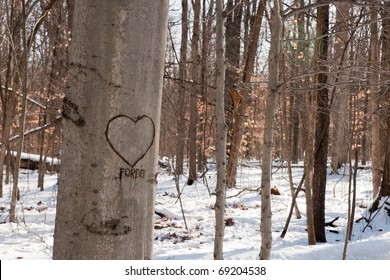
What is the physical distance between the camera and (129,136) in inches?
28.9

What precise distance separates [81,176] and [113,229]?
4.4 inches

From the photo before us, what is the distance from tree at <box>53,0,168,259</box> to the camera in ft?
A: 2.35

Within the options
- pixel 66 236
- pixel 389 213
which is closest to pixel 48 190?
pixel 389 213

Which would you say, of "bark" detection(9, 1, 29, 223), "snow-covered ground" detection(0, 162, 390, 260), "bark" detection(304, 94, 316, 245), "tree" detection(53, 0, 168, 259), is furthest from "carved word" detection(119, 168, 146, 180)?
"bark" detection(9, 1, 29, 223)

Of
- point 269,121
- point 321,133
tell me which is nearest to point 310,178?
point 321,133

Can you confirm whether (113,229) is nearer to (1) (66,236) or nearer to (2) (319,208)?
(1) (66,236)

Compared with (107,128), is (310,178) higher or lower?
lower

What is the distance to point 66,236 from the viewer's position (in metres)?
0.74

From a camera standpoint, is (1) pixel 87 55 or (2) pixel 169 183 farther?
(2) pixel 169 183

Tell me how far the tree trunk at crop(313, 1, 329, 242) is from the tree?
4.37m

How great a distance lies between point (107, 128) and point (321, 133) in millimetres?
4827

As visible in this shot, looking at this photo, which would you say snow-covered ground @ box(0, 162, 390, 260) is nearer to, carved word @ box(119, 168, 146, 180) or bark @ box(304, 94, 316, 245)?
bark @ box(304, 94, 316, 245)

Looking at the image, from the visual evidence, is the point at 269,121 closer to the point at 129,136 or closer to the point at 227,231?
the point at 129,136

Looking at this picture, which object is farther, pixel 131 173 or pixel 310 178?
pixel 310 178
